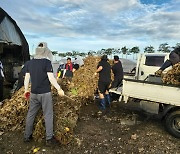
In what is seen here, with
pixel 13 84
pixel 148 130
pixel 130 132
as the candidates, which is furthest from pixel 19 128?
pixel 13 84

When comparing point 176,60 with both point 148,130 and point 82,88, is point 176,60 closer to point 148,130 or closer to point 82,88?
point 148,130

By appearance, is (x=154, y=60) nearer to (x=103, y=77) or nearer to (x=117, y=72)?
(x=117, y=72)

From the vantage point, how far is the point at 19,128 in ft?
19.1

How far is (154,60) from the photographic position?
9.91 metres

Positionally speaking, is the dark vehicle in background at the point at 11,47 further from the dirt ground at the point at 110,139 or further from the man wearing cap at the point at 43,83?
the man wearing cap at the point at 43,83

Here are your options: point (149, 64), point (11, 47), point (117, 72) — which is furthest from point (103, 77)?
point (11, 47)

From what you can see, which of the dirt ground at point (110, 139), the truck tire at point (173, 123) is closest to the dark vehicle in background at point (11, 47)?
the dirt ground at point (110, 139)

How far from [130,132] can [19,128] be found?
2.66 m

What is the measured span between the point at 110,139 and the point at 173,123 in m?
1.56

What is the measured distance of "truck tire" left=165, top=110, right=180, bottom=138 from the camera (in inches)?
227

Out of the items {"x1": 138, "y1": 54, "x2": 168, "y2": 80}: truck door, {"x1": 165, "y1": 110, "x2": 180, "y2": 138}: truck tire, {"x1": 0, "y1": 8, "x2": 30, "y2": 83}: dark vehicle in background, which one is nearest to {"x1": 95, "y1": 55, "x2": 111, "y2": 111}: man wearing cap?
{"x1": 138, "y1": 54, "x2": 168, "y2": 80}: truck door

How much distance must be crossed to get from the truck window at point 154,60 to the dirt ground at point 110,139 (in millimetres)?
3082

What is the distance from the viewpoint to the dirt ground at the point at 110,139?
4.96 meters

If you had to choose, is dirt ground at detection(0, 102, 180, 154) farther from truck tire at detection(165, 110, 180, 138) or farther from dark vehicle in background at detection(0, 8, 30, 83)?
dark vehicle in background at detection(0, 8, 30, 83)
